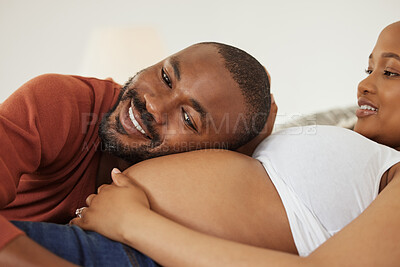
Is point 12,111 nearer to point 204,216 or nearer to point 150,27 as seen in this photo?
point 204,216

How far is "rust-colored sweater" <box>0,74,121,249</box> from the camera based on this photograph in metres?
0.91

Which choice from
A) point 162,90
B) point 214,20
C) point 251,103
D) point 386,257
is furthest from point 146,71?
point 214,20

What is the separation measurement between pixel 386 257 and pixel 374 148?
0.40 meters

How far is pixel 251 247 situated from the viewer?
0.74 meters

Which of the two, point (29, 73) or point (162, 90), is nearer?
point (162, 90)

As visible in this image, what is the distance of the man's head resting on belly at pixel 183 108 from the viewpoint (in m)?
1.18

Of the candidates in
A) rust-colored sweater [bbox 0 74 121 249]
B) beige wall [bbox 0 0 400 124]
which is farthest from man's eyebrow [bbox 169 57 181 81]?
beige wall [bbox 0 0 400 124]

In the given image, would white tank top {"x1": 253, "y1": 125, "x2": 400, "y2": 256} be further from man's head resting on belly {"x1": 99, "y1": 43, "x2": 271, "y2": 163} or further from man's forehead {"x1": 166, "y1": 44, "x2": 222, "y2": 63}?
man's forehead {"x1": 166, "y1": 44, "x2": 222, "y2": 63}

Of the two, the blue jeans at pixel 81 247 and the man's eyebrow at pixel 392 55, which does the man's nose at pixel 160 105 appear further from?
the man's eyebrow at pixel 392 55

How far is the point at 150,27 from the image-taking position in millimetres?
2775

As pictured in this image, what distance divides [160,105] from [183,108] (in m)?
0.07

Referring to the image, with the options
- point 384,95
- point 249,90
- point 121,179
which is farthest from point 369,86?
point 121,179

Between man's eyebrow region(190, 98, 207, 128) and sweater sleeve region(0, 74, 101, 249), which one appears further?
man's eyebrow region(190, 98, 207, 128)

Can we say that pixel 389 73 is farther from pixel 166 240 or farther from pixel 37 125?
pixel 37 125
